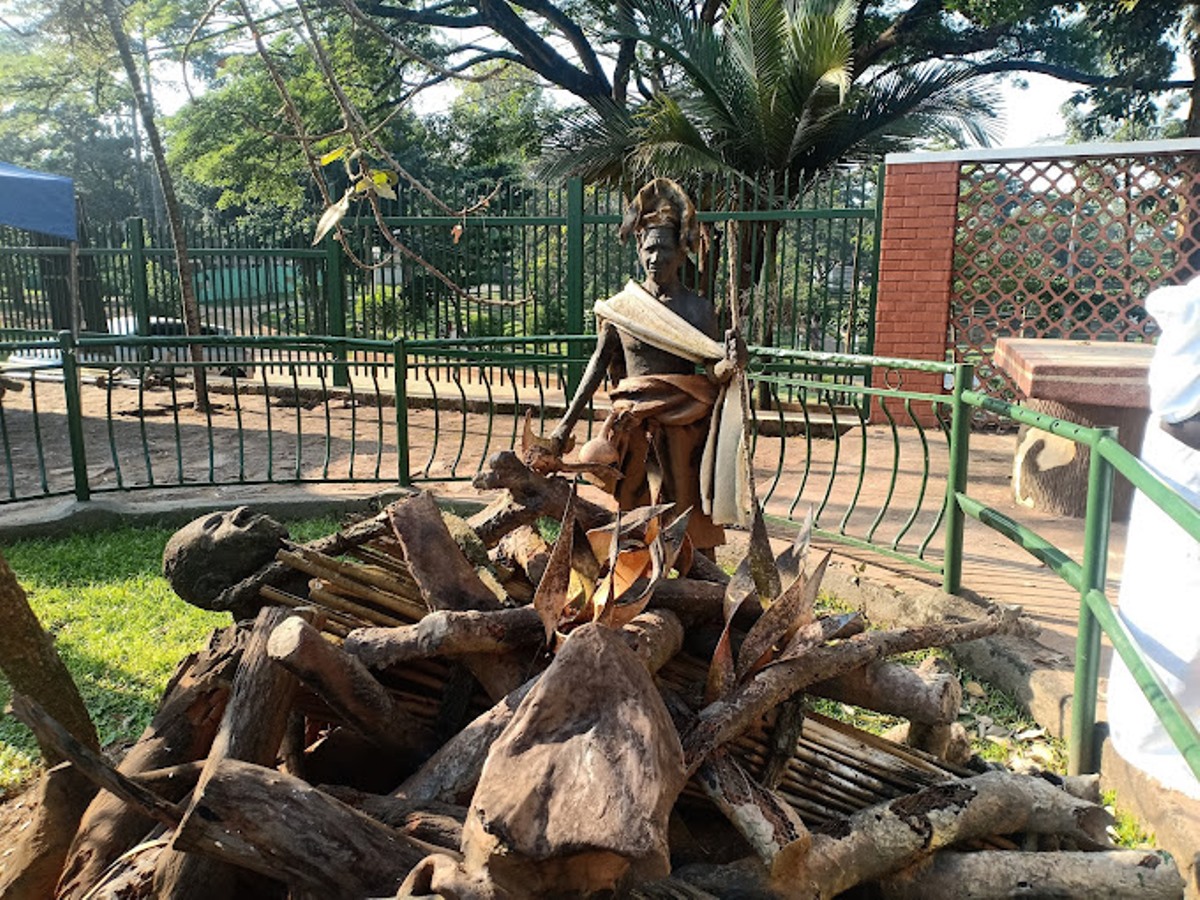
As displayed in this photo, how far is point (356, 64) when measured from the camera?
3652mm

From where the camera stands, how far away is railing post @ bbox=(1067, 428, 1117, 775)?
266cm

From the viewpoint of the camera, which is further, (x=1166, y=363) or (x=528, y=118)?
(x=528, y=118)

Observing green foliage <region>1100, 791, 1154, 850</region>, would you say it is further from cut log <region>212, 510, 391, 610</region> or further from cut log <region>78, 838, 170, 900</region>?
cut log <region>78, 838, 170, 900</region>

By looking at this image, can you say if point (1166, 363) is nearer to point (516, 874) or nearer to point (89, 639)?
point (516, 874)

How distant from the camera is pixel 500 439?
28.0 feet

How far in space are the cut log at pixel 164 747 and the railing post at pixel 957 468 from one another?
3.13 m

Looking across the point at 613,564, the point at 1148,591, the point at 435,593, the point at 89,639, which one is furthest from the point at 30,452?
the point at 1148,591

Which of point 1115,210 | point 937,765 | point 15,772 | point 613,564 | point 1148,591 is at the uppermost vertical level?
point 1115,210

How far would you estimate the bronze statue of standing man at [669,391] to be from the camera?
3768 millimetres

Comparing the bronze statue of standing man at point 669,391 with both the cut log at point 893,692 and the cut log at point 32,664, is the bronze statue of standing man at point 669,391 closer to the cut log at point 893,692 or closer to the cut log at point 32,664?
the cut log at point 893,692

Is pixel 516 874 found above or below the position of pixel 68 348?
below

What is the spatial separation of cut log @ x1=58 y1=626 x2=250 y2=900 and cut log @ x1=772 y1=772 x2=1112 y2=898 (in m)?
1.31

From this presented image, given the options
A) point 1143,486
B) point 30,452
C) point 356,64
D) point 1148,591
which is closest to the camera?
point 1143,486

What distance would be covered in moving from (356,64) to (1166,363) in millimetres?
2993
